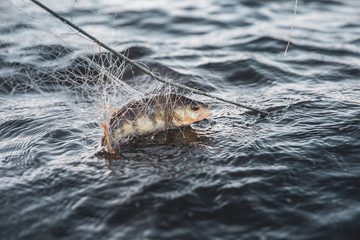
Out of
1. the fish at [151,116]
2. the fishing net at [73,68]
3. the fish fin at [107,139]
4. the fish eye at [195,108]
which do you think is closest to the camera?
the fish fin at [107,139]

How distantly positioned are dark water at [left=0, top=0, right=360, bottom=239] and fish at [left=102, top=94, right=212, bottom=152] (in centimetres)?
24

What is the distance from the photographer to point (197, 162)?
3.91 m

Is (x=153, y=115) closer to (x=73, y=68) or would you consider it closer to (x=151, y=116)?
(x=151, y=116)

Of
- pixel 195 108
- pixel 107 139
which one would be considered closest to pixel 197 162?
pixel 195 108

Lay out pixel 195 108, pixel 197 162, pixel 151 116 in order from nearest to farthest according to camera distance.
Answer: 1. pixel 197 162
2. pixel 151 116
3. pixel 195 108

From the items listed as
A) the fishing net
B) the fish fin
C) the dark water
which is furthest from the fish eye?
the fish fin

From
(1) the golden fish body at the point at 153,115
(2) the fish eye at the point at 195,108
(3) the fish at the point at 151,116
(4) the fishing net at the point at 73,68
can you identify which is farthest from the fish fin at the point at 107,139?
(2) the fish eye at the point at 195,108

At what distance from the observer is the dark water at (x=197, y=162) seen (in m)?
3.01

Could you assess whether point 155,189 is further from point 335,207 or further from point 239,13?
point 239,13

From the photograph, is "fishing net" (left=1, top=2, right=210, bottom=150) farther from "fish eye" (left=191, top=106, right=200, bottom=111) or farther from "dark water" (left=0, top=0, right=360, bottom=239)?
"fish eye" (left=191, top=106, right=200, bottom=111)

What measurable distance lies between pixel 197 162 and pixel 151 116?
2.57 ft

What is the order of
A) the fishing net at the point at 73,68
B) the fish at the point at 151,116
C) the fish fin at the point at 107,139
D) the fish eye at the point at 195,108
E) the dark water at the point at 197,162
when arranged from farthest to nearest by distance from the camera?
the fish eye at the point at 195,108 → the fishing net at the point at 73,68 → the fish at the point at 151,116 → the fish fin at the point at 107,139 → the dark water at the point at 197,162

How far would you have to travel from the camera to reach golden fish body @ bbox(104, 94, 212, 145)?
3.99 meters

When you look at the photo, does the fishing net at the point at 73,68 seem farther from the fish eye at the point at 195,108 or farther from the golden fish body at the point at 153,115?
the fish eye at the point at 195,108
